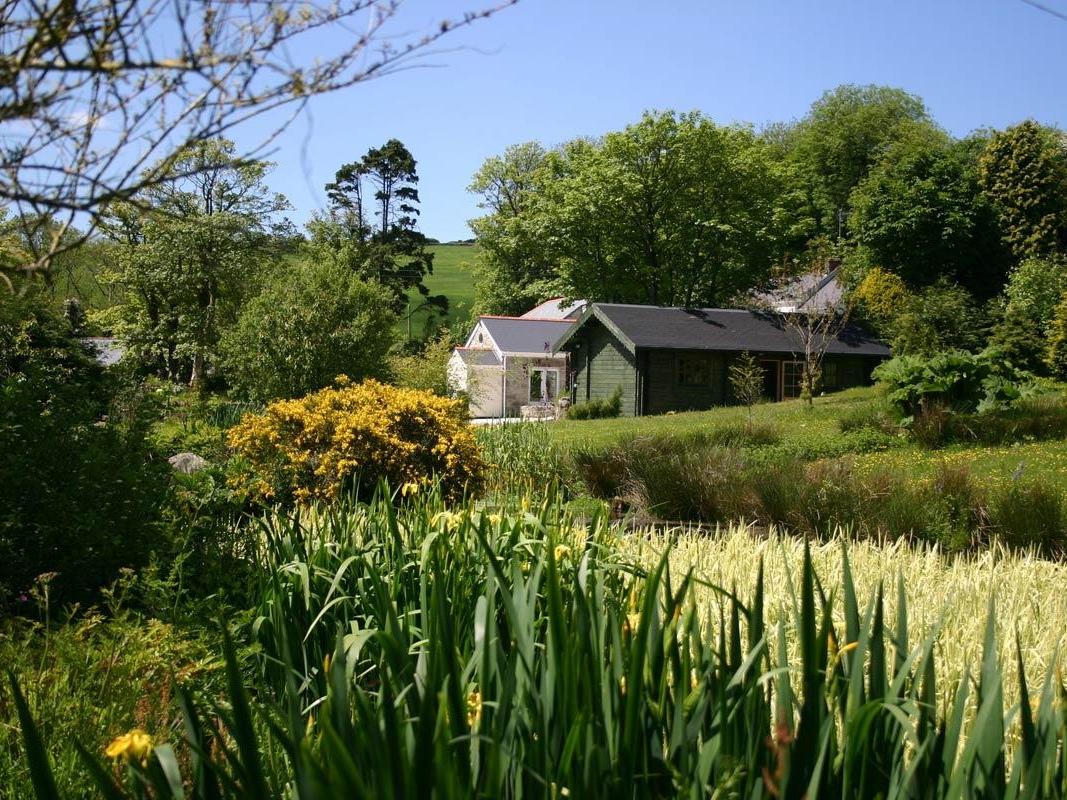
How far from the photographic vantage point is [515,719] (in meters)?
2.03

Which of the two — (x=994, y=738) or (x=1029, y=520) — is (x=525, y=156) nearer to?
(x=1029, y=520)

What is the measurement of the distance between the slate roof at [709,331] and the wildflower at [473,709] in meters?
29.3

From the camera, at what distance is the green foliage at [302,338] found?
23.5 meters

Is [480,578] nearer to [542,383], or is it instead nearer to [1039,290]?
[1039,290]

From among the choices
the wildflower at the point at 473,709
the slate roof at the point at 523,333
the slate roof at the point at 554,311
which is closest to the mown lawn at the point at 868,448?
the wildflower at the point at 473,709

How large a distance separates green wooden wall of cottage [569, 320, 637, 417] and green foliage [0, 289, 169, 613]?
28737 mm

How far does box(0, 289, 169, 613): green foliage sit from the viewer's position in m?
4.32

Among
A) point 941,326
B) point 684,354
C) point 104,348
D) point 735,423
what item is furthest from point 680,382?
point 104,348

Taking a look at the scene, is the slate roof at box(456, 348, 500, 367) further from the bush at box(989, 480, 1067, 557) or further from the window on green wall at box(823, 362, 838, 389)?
the bush at box(989, 480, 1067, 557)

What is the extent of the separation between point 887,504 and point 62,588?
261 inches

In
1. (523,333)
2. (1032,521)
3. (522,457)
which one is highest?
(523,333)

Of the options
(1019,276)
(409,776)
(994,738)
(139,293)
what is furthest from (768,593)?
(139,293)

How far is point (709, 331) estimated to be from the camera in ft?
111

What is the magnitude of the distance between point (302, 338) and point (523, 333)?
21.6m
